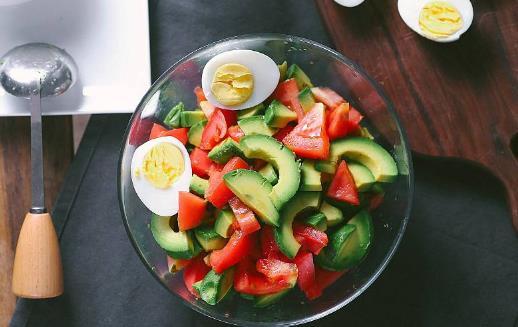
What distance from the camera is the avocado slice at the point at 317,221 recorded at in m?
1.28

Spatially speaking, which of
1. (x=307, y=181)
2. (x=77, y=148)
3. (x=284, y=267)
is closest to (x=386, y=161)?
(x=307, y=181)

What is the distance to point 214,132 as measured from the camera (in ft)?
4.39

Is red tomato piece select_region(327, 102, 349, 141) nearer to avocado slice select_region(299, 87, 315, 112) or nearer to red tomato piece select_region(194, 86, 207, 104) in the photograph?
avocado slice select_region(299, 87, 315, 112)

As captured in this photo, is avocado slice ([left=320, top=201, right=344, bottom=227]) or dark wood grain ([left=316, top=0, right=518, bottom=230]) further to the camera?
dark wood grain ([left=316, top=0, right=518, bottom=230])

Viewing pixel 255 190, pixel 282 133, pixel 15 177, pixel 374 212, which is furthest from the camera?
pixel 15 177

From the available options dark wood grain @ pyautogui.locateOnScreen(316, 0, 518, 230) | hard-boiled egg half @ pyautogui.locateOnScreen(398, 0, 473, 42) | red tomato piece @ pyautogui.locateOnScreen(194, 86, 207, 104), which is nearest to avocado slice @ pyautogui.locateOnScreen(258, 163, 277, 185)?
red tomato piece @ pyautogui.locateOnScreen(194, 86, 207, 104)

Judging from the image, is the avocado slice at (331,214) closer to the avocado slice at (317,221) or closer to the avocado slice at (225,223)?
the avocado slice at (317,221)

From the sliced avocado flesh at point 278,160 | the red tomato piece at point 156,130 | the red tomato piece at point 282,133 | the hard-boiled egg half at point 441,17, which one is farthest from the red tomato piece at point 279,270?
the hard-boiled egg half at point 441,17

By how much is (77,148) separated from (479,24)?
912 millimetres

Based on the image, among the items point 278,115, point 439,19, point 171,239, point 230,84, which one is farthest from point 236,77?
point 439,19

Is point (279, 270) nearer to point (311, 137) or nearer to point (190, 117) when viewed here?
point (311, 137)

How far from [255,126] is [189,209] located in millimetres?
198

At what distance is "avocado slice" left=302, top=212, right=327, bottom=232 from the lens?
4.20ft

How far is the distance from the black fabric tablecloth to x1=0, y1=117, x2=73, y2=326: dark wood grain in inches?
1.7
